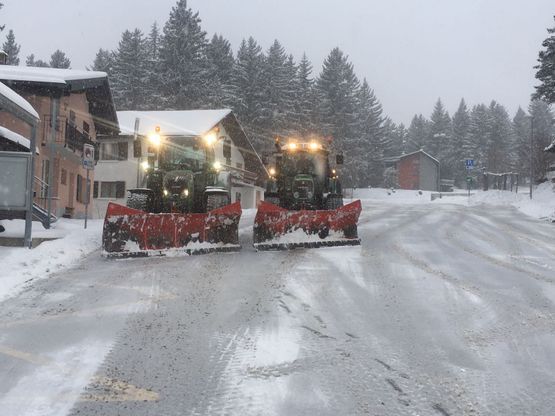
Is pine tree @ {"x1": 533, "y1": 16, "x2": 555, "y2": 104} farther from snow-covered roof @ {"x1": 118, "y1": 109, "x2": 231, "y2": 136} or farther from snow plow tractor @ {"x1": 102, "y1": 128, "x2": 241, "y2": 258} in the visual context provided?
snow plow tractor @ {"x1": 102, "y1": 128, "x2": 241, "y2": 258}

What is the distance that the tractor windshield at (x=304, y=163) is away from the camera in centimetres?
1331

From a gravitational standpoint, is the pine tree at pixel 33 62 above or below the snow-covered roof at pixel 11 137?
above

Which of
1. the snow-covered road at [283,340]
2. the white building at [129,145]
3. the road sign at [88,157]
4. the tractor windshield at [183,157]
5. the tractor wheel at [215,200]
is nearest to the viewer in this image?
the snow-covered road at [283,340]

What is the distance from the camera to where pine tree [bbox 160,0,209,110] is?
48.4 meters

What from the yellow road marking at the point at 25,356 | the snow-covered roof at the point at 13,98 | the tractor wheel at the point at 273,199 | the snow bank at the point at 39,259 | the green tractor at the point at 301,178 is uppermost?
the snow-covered roof at the point at 13,98

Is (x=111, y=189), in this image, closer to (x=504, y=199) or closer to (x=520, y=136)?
(x=504, y=199)

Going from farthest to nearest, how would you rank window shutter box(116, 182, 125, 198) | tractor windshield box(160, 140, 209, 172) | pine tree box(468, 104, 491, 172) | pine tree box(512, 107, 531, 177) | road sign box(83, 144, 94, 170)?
pine tree box(468, 104, 491, 172)
pine tree box(512, 107, 531, 177)
window shutter box(116, 182, 125, 198)
road sign box(83, 144, 94, 170)
tractor windshield box(160, 140, 209, 172)

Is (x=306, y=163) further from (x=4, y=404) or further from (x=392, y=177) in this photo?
(x=392, y=177)

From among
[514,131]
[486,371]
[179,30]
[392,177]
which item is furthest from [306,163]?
[514,131]

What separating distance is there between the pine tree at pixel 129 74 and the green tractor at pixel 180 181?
4183cm

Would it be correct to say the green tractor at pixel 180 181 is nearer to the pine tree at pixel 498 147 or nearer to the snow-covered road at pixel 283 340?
the snow-covered road at pixel 283 340

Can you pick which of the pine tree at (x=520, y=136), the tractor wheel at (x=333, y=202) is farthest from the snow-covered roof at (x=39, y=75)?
the pine tree at (x=520, y=136)

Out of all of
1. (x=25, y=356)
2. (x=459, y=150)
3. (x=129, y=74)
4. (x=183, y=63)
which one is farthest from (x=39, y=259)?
(x=459, y=150)

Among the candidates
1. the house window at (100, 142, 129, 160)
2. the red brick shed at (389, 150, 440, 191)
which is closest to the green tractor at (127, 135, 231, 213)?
the house window at (100, 142, 129, 160)
